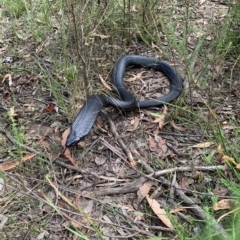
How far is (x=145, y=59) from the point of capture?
127 inches

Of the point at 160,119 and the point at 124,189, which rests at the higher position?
the point at 160,119

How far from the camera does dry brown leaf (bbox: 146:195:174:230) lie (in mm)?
1963

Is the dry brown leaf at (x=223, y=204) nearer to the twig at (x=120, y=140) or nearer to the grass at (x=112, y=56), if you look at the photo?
the grass at (x=112, y=56)

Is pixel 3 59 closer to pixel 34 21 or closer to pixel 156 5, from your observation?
pixel 34 21

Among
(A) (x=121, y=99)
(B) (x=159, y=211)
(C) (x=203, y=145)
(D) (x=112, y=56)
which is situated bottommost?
(B) (x=159, y=211)

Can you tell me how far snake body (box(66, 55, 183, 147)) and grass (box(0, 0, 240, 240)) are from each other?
0.09 m

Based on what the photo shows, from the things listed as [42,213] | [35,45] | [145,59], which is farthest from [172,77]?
[42,213]

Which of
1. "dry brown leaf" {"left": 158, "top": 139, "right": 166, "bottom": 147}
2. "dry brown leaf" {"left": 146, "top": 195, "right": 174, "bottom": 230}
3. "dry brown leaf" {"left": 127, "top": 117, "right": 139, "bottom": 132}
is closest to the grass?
"dry brown leaf" {"left": 146, "top": 195, "right": 174, "bottom": 230}

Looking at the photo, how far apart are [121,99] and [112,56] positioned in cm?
52

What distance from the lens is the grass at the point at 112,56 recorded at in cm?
218

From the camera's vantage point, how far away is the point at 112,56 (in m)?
3.19

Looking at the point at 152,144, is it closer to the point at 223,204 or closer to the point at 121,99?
the point at 121,99

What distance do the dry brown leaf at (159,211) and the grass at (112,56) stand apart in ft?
0.11

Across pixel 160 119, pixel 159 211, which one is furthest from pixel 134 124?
pixel 159 211
